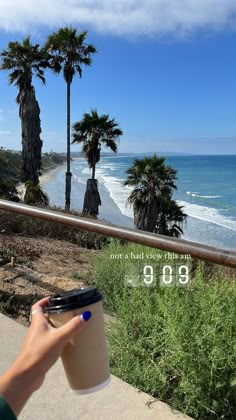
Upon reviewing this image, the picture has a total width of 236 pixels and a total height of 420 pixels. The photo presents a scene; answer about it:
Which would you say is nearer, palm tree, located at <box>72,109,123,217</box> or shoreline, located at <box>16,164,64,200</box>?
shoreline, located at <box>16,164,64,200</box>

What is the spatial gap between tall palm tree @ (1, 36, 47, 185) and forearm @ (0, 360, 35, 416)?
112ft

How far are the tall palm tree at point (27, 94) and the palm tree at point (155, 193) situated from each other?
11.4 m

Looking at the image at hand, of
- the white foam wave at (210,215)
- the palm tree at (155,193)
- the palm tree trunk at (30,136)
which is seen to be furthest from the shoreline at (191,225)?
the palm tree trunk at (30,136)

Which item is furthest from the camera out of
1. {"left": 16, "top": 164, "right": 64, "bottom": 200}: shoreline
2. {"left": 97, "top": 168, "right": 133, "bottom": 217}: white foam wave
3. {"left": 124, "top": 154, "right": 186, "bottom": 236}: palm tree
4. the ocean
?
{"left": 97, "top": 168, "right": 133, "bottom": 217}: white foam wave

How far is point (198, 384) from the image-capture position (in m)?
2.28

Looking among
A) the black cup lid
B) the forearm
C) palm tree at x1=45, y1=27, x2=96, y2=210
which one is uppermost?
palm tree at x1=45, y1=27, x2=96, y2=210

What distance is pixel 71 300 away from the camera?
1.08 m

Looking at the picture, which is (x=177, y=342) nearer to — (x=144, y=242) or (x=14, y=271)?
(x=144, y=242)

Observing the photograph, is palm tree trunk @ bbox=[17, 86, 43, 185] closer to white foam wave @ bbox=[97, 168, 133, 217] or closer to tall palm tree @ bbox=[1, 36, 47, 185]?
tall palm tree @ bbox=[1, 36, 47, 185]

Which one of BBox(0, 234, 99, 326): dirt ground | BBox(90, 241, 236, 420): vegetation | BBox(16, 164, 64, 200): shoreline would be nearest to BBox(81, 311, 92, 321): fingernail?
BBox(90, 241, 236, 420): vegetation

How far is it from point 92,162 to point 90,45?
8423mm

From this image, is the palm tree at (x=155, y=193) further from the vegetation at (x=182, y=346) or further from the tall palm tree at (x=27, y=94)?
the vegetation at (x=182, y=346)

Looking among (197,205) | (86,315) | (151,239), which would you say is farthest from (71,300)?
(197,205)

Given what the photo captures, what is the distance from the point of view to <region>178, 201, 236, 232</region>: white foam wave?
38.4 m
